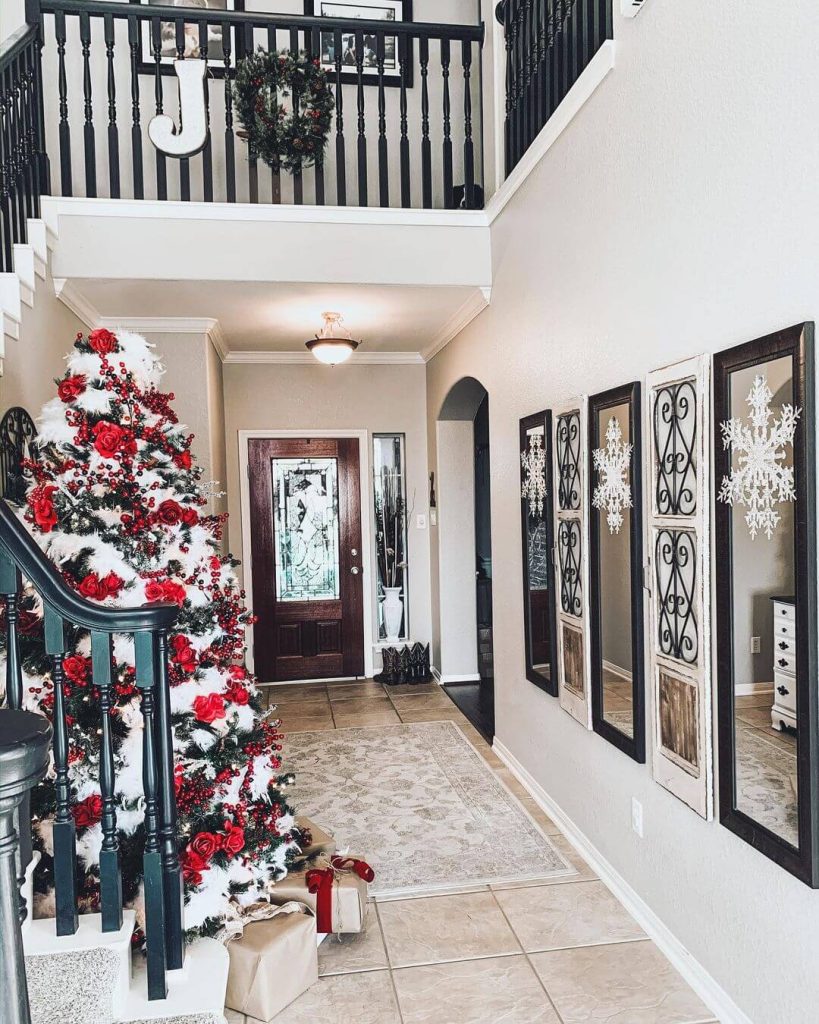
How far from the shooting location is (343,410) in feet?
21.5

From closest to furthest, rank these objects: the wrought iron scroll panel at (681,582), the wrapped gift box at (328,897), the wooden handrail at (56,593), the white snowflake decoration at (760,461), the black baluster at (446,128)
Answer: the wooden handrail at (56,593), the white snowflake decoration at (760,461), the wrought iron scroll panel at (681,582), the wrapped gift box at (328,897), the black baluster at (446,128)

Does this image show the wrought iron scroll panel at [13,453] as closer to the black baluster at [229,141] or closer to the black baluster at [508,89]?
the black baluster at [229,141]

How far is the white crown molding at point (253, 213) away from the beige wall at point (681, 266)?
2.18 feet

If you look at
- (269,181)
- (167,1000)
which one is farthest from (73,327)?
(167,1000)

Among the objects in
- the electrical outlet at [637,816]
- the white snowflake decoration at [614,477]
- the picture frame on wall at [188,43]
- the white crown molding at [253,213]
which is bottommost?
the electrical outlet at [637,816]

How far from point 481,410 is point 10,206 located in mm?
Result: 3790

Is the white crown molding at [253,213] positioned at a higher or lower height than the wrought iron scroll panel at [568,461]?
higher

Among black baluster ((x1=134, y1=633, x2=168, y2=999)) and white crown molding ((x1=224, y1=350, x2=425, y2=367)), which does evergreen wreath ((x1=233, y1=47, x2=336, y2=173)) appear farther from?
black baluster ((x1=134, y1=633, x2=168, y2=999))

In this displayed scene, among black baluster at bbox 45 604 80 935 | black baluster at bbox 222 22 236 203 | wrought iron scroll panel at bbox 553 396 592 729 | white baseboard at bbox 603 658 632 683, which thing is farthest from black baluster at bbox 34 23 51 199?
white baseboard at bbox 603 658 632 683

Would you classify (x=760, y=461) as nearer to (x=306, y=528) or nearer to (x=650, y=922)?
(x=650, y=922)

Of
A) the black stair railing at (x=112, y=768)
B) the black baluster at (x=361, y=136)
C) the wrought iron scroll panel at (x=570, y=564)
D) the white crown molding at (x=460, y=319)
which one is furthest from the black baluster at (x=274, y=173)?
the black stair railing at (x=112, y=768)

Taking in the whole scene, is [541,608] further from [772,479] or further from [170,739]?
[170,739]

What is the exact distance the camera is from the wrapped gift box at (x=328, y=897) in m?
2.64

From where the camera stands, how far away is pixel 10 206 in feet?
11.0
